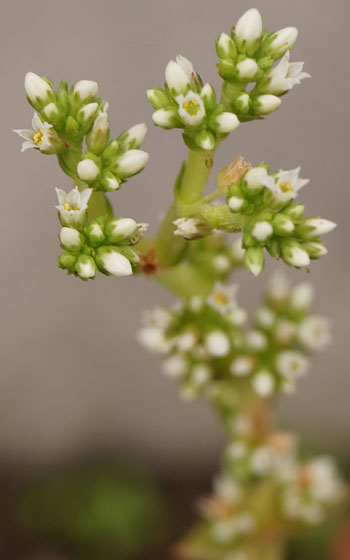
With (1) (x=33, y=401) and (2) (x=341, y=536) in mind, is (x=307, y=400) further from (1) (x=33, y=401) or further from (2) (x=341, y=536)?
(1) (x=33, y=401)

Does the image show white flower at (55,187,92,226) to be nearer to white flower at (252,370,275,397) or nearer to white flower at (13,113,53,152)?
white flower at (13,113,53,152)

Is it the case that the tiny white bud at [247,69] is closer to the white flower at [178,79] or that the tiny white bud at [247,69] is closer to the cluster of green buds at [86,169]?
the white flower at [178,79]

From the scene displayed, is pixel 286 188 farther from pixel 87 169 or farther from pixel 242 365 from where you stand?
pixel 242 365

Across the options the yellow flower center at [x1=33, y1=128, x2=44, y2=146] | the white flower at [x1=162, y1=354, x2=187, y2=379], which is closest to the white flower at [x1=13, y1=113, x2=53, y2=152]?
the yellow flower center at [x1=33, y1=128, x2=44, y2=146]

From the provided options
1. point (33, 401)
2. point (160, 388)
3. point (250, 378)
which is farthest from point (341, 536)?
point (33, 401)

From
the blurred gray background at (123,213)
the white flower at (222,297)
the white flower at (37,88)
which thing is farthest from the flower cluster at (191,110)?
the blurred gray background at (123,213)

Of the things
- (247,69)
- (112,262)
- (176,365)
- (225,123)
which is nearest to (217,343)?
(176,365)
